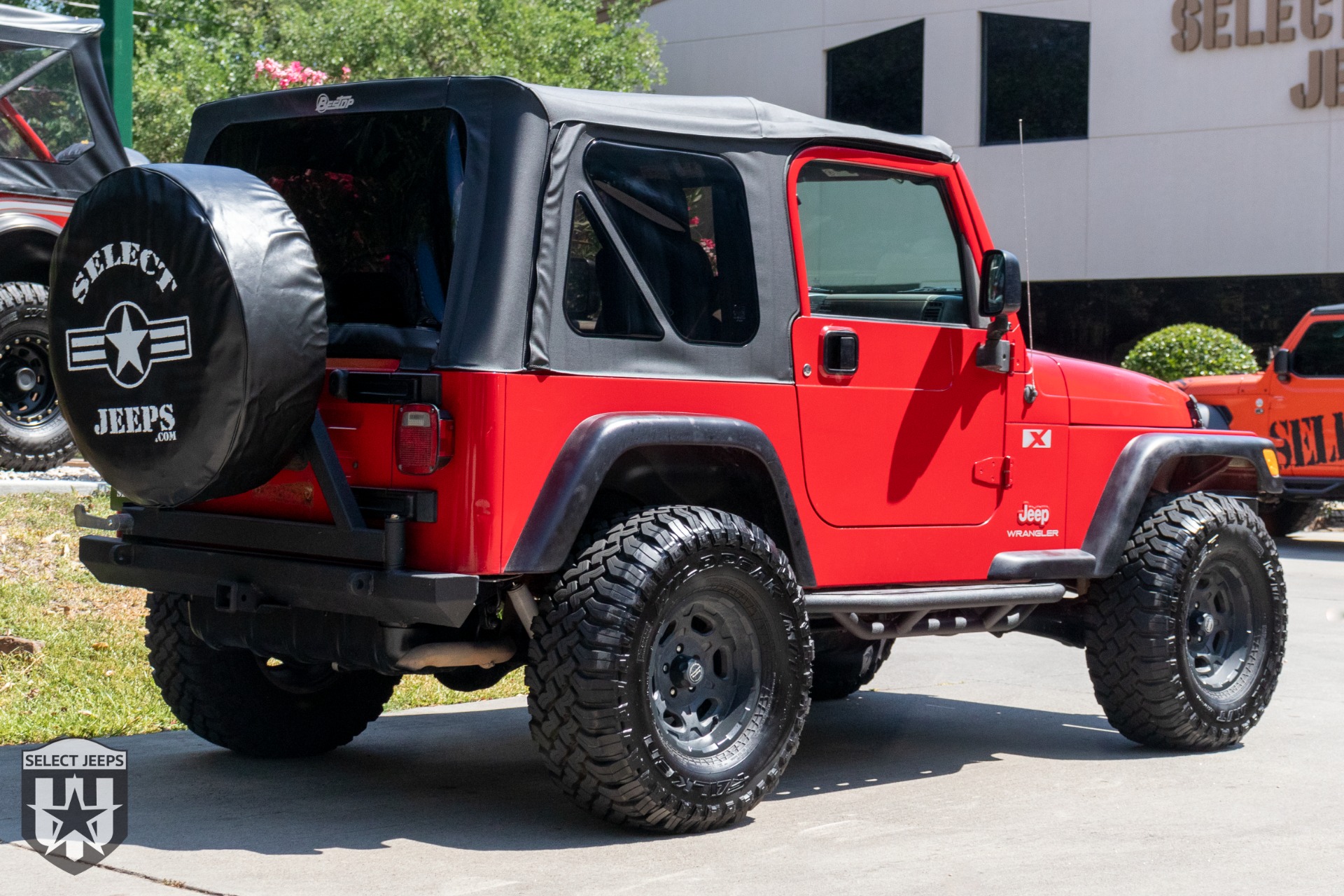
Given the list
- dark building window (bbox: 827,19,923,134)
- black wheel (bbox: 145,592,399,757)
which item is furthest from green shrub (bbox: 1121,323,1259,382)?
black wheel (bbox: 145,592,399,757)

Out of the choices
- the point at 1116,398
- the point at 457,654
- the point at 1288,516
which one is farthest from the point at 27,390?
the point at 1288,516

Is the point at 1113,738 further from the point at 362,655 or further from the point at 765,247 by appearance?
the point at 362,655

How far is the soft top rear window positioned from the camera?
480 cm

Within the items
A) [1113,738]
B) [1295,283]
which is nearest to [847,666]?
[1113,738]

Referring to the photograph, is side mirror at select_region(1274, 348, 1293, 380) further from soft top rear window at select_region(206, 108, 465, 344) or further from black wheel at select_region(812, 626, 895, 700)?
soft top rear window at select_region(206, 108, 465, 344)

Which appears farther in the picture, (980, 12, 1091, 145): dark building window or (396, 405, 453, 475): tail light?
(980, 12, 1091, 145): dark building window

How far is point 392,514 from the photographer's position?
15.0 ft

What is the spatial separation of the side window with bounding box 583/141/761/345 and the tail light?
0.85 m

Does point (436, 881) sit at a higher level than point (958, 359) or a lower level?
lower

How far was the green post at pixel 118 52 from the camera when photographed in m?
10.9

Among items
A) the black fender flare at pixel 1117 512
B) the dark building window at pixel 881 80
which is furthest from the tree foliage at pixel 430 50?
the black fender flare at pixel 1117 512

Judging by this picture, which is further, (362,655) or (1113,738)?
(1113,738)

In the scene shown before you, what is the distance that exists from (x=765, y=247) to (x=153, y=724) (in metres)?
3.18

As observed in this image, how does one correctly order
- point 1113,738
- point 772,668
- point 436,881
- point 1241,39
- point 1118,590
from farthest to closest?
point 1241,39 < point 1113,738 < point 1118,590 < point 772,668 < point 436,881
